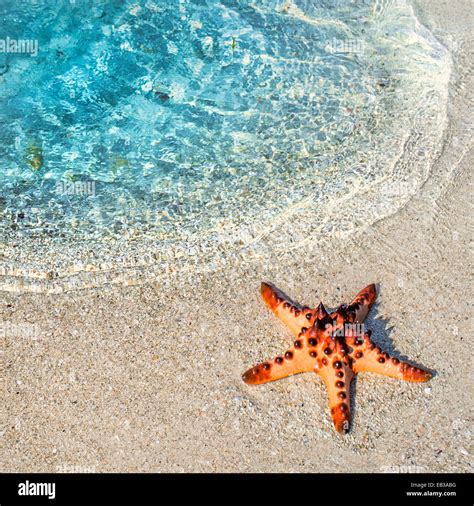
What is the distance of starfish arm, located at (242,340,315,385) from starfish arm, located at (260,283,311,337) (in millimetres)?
273

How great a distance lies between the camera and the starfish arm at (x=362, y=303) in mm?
4973

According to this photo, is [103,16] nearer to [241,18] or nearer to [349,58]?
[241,18]

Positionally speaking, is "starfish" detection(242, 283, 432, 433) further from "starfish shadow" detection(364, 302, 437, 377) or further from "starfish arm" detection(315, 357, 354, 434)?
"starfish shadow" detection(364, 302, 437, 377)

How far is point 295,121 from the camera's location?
7777mm

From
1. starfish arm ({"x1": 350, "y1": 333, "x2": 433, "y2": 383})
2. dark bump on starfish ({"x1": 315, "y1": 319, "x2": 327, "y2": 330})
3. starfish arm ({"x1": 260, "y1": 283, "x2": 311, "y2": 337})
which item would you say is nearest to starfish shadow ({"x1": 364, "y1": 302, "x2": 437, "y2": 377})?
starfish arm ({"x1": 350, "y1": 333, "x2": 433, "y2": 383})

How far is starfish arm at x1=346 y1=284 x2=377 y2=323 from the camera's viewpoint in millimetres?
4973

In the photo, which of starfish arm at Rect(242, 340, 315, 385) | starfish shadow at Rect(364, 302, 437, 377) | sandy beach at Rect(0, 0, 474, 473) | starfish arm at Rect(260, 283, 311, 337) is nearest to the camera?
sandy beach at Rect(0, 0, 474, 473)

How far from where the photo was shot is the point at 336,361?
4504 mm

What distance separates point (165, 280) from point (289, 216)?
1.44m

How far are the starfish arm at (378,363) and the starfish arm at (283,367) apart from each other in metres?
0.33

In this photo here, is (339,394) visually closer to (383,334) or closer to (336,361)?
(336,361)

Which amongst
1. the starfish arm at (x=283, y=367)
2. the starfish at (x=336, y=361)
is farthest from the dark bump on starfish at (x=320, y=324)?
the starfish arm at (x=283, y=367)

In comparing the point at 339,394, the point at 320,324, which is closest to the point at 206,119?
the point at 320,324
